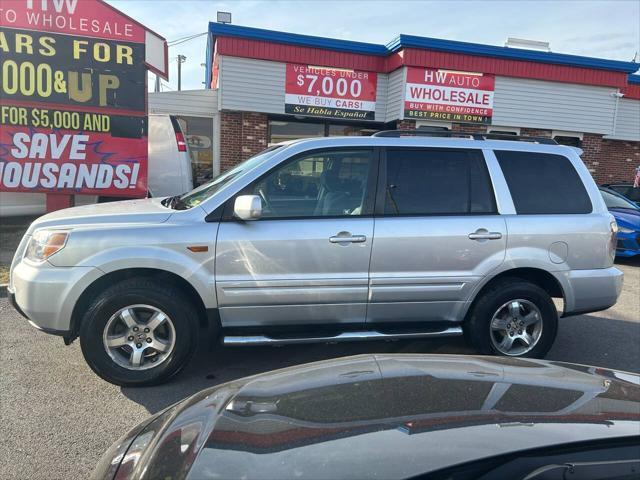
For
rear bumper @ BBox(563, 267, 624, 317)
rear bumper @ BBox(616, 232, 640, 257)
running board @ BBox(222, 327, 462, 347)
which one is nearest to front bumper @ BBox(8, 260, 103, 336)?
running board @ BBox(222, 327, 462, 347)

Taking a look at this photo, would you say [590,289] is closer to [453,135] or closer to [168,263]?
[453,135]

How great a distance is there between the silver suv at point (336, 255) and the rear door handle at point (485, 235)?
0.02 metres

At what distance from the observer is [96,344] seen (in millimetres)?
3707

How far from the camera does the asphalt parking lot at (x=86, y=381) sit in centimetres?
296

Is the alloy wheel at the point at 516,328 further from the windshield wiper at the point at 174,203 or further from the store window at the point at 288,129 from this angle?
the store window at the point at 288,129

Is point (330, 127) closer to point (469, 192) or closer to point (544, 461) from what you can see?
point (469, 192)

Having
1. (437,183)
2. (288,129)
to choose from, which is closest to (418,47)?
(288,129)

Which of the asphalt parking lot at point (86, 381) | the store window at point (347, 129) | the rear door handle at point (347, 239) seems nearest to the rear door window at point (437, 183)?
the rear door handle at point (347, 239)

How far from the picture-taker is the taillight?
30.4 ft

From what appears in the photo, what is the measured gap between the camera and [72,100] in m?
9.14

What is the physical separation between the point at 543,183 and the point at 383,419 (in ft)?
11.7

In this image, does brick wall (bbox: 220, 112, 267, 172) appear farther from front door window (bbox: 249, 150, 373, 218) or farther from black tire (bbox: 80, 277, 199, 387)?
black tire (bbox: 80, 277, 199, 387)

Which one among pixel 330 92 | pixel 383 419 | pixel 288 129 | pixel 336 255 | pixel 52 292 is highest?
pixel 330 92

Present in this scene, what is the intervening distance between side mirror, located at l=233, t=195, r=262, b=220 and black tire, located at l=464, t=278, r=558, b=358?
208cm
